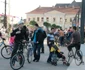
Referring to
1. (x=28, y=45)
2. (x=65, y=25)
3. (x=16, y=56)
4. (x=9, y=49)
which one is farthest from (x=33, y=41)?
(x=65, y=25)

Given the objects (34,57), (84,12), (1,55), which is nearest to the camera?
(34,57)

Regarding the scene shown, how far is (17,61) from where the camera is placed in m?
10.0

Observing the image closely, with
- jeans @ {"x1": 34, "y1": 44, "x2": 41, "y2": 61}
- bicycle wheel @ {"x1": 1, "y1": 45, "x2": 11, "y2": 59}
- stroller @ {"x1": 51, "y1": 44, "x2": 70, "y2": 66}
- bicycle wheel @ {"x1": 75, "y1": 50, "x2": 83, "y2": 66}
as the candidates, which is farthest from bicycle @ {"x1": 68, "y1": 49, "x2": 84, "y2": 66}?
bicycle wheel @ {"x1": 1, "y1": 45, "x2": 11, "y2": 59}

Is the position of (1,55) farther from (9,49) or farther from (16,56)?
(16,56)

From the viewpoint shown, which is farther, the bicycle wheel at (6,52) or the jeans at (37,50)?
the bicycle wheel at (6,52)

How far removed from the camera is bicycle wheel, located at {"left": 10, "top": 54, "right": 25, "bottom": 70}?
32.6ft

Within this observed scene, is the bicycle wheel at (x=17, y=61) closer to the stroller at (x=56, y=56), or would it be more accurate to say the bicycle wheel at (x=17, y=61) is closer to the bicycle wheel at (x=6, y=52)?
the stroller at (x=56, y=56)

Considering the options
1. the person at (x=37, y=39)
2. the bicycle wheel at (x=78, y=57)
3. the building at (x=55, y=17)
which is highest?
the building at (x=55, y=17)

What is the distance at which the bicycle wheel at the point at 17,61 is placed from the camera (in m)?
9.95

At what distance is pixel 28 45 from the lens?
11.9 m

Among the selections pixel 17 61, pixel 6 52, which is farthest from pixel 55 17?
pixel 17 61

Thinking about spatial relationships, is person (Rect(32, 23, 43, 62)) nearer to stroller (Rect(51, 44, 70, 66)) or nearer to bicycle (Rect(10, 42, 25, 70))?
stroller (Rect(51, 44, 70, 66))

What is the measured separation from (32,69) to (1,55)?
3.54m

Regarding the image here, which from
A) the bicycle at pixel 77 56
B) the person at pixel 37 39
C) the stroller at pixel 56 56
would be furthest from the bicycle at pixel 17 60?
the bicycle at pixel 77 56
